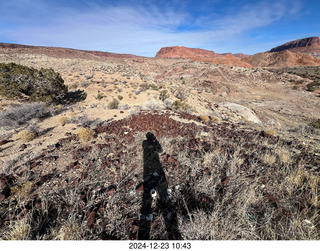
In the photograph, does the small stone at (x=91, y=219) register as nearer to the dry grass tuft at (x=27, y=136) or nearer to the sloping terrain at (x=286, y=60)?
the dry grass tuft at (x=27, y=136)

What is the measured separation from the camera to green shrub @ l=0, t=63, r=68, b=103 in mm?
8305

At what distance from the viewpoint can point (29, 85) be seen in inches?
343

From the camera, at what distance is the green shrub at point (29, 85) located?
830 centimetres

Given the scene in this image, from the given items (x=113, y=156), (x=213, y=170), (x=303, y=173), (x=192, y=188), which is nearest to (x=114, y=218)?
(x=192, y=188)

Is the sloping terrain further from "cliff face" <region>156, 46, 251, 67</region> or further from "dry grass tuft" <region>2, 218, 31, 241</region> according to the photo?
"dry grass tuft" <region>2, 218, 31, 241</region>

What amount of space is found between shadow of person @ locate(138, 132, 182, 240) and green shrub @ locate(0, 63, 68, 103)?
8.56m

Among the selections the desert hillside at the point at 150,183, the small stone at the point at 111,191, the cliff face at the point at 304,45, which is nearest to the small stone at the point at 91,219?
the desert hillside at the point at 150,183

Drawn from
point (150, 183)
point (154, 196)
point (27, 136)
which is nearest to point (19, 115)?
point (27, 136)

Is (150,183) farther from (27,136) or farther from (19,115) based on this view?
(19,115)

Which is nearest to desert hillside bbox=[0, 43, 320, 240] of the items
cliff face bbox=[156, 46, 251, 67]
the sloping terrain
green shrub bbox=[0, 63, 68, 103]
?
green shrub bbox=[0, 63, 68, 103]

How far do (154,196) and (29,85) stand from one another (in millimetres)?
11139

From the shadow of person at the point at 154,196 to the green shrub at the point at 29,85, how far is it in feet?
28.1

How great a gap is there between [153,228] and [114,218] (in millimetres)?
605

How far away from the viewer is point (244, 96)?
66.9ft
